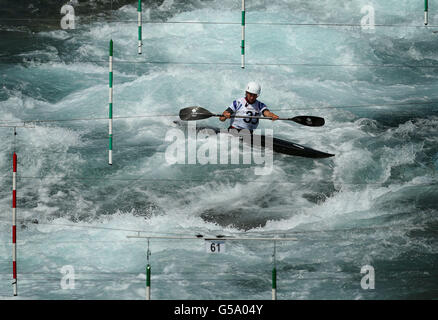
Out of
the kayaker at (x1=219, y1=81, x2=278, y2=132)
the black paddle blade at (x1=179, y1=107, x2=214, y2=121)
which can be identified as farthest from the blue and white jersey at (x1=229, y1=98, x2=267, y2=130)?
the black paddle blade at (x1=179, y1=107, x2=214, y2=121)

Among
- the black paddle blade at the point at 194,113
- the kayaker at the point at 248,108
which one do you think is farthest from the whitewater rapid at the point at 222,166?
the black paddle blade at the point at 194,113

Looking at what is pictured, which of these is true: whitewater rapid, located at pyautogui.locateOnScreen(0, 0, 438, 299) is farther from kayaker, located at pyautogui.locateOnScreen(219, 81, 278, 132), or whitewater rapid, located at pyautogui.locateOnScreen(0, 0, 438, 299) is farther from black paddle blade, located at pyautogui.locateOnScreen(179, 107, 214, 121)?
black paddle blade, located at pyautogui.locateOnScreen(179, 107, 214, 121)

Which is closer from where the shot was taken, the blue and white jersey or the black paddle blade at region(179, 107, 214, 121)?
the black paddle blade at region(179, 107, 214, 121)

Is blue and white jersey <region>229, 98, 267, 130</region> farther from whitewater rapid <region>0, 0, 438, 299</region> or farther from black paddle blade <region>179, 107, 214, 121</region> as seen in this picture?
whitewater rapid <region>0, 0, 438, 299</region>

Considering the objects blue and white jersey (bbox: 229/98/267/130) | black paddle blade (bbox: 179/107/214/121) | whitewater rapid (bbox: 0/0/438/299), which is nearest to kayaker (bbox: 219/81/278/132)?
blue and white jersey (bbox: 229/98/267/130)

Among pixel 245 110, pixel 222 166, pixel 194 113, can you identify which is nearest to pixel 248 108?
pixel 245 110

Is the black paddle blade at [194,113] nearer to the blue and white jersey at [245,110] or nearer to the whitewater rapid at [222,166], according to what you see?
the blue and white jersey at [245,110]
